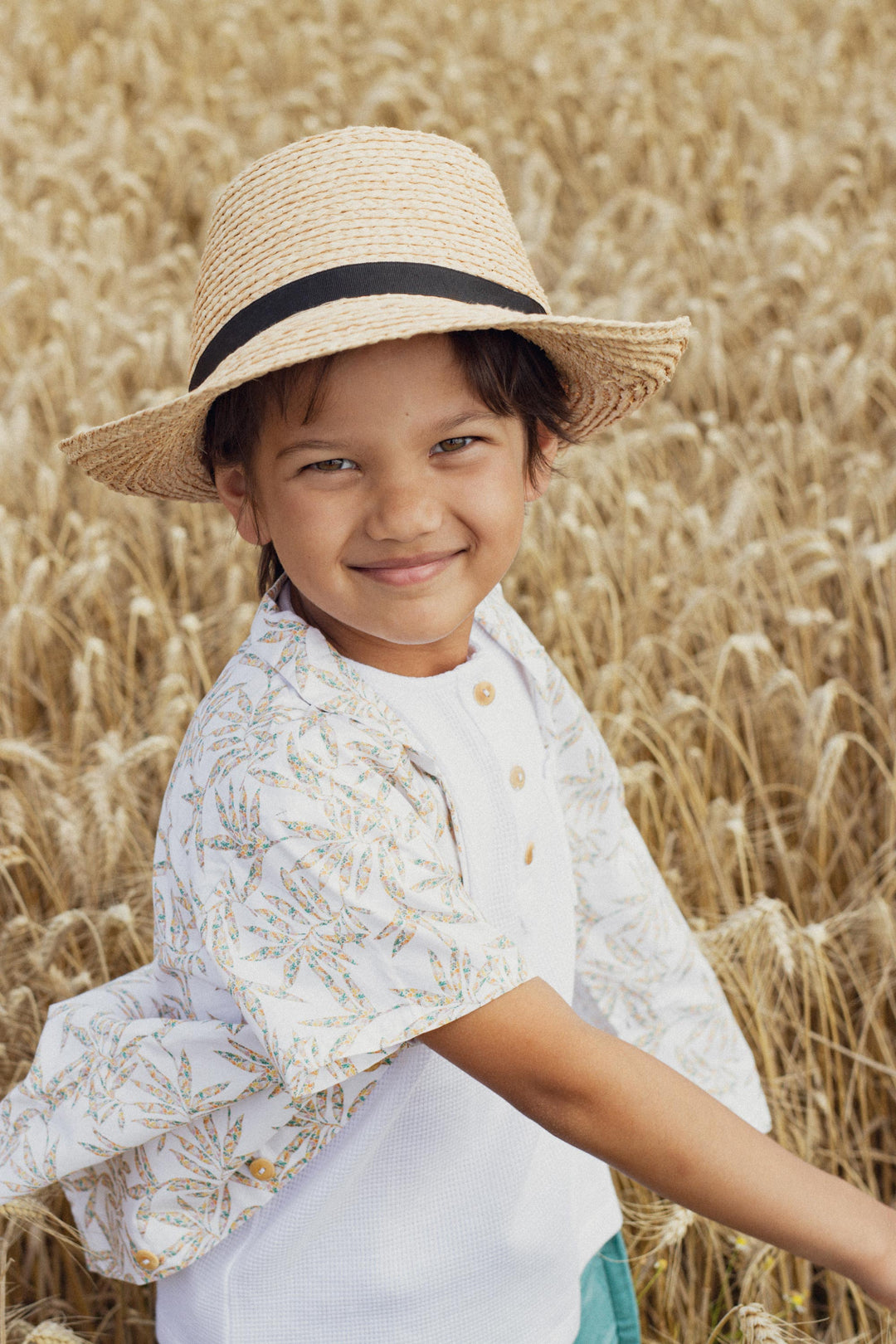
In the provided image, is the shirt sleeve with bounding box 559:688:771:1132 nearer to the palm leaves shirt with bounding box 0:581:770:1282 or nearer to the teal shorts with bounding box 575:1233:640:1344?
the palm leaves shirt with bounding box 0:581:770:1282

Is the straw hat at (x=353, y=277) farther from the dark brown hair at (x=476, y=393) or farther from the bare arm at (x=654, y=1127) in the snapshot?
the bare arm at (x=654, y=1127)

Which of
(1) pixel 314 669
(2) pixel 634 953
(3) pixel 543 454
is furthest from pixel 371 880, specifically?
(2) pixel 634 953

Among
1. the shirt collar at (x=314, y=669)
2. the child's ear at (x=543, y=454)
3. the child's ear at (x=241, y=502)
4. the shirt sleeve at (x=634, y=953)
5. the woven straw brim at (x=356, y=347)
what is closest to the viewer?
the woven straw brim at (x=356, y=347)

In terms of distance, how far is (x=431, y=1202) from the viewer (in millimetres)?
1182

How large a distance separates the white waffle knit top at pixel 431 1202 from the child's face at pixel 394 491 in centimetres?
11

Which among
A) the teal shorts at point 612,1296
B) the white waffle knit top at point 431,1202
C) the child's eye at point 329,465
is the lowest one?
the teal shorts at point 612,1296

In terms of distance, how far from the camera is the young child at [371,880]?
0.98 meters

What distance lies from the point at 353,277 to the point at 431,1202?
0.83 m

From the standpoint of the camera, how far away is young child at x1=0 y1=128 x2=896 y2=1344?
3.21 feet

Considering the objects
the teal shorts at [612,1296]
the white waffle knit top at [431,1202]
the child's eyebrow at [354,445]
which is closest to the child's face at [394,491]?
the child's eyebrow at [354,445]

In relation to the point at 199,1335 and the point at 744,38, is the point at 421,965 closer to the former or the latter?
the point at 199,1335

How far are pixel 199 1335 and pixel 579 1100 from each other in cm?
50

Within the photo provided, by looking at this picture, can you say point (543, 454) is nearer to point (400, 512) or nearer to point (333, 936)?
point (400, 512)

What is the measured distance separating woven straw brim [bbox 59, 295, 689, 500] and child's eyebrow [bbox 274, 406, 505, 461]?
70mm
